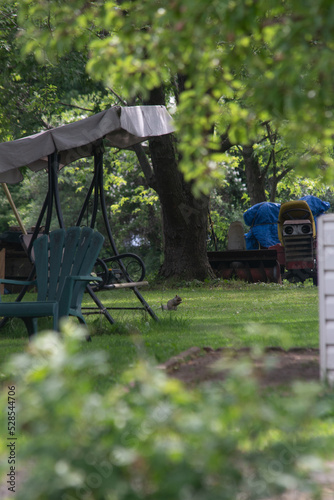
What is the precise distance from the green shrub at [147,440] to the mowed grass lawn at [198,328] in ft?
1.40

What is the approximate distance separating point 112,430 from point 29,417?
259mm

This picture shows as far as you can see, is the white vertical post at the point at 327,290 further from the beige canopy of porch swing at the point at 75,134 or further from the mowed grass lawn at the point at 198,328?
the beige canopy of porch swing at the point at 75,134

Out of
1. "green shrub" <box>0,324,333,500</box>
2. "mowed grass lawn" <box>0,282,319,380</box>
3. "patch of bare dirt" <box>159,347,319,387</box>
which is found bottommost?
"mowed grass lawn" <box>0,282,319,380</box>

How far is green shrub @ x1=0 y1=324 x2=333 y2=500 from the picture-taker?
166 cm

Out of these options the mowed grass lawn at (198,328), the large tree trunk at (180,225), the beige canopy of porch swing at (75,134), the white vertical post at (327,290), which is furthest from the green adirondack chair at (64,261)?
the large tree trunk at (180,225)

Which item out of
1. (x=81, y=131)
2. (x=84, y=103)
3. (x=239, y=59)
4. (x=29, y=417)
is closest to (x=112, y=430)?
(x=29, y=417)

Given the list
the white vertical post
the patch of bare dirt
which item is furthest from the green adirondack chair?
the white vertical post

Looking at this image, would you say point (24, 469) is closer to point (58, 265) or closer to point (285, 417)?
point (285, 417)

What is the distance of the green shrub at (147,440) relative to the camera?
1.66m

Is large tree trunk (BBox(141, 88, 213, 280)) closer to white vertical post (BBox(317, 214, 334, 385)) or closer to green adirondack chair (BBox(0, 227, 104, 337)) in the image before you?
green adirondack chair (BBox(0, 227, 104, 337))

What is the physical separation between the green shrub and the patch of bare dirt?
1602 millimetres

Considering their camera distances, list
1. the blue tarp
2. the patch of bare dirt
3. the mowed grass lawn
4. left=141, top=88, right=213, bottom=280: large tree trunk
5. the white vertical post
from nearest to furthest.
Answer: the white vertical post < the patch of bare dirt < the mowed grass lawn < left=141, top=88, right=213, bottom=280: large tree trunk < the blue tarp

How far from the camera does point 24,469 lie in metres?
2.62

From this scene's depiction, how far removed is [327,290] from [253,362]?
0.67 meters
